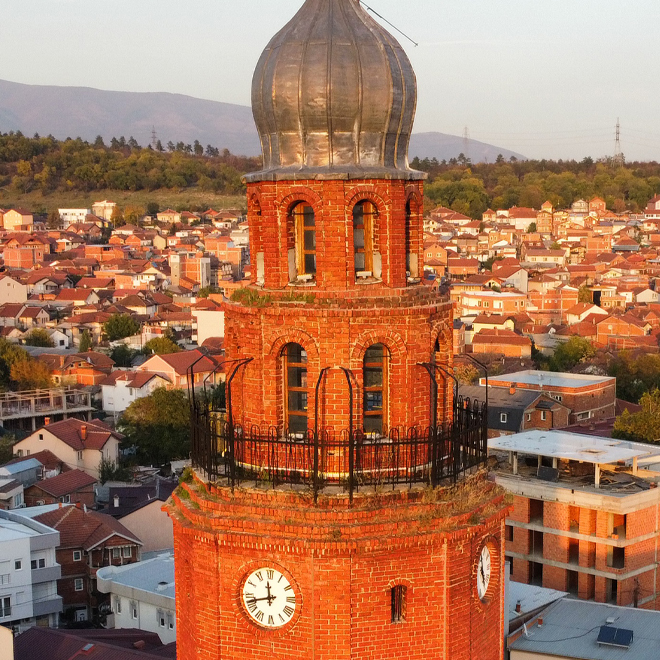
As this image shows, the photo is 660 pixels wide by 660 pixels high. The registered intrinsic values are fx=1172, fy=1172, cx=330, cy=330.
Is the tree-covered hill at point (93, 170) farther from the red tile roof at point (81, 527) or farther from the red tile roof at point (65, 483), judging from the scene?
the red tile roof at point (81, 527)

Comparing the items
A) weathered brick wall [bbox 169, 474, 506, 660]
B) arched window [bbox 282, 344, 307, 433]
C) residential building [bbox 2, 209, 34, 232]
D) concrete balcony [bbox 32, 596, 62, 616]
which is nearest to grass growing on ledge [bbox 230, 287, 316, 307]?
arched window [bbox 282, 344, 307, 433]

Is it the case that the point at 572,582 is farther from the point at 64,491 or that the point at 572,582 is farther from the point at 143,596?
the point at 64,491

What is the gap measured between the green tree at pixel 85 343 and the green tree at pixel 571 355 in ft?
106

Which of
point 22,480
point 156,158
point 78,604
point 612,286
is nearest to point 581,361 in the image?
point 612,286

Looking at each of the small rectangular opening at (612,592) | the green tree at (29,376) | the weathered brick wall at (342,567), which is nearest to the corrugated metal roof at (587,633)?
the small rectangular opening at (612,592)

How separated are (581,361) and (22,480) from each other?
40.0 meters

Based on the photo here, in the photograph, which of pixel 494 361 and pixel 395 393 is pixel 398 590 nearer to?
pixel 395 393

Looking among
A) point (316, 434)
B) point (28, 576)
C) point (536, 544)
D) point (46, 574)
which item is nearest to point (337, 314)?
point (316, 434)

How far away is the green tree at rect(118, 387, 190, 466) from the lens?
177ft

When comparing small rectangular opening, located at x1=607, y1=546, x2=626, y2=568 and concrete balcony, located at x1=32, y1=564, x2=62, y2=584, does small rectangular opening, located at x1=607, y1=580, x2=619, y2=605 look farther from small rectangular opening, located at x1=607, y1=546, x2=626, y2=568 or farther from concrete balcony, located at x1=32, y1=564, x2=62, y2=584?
concrete balcony, located at x1=32, y1=564, x2=62, y2=584

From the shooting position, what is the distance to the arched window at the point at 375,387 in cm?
1255

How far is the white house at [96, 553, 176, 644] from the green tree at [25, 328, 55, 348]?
174 ft

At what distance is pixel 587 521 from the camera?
32.5m

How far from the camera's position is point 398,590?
1245 cm
